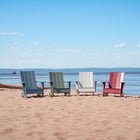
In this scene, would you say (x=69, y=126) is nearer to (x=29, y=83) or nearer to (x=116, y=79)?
(x=29, y=83)

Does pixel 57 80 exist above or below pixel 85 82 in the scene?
above

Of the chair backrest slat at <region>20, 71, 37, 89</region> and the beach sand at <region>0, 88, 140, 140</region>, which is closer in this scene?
the beach sand at <region>0, 88, 140, 140</region>

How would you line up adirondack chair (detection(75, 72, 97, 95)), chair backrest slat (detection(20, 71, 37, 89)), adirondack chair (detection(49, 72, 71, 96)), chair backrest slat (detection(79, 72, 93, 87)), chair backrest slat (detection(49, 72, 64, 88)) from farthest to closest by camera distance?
chair backrest slat (detection(79, 72, 93, 87)), adirondack chair (detection(75, 72, 97, 95)), chair backrest slat (detection(49, 72, 64, 88)), adirondack chair (detection(49, 72, 71, 96)), chair backrest slat (detection(20, 71, 37, 89))

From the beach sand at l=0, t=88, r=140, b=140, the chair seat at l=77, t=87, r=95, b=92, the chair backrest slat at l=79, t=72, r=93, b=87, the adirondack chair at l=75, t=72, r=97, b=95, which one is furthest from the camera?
the chair backrest slat at l=79, t=72, r=93, b=87

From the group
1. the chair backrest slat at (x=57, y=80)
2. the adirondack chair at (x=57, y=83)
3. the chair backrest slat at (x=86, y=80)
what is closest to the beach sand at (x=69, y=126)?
the adirondack chair at (x=57, y=83)

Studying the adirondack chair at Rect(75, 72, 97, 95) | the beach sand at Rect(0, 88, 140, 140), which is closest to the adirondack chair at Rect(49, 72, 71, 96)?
the adirondack chair at Rect(75, 72, 97, 95)

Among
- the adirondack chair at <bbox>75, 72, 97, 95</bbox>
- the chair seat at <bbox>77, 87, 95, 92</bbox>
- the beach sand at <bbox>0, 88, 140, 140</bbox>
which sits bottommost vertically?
the chair seat at <bbox>77, 87, 95, 92</bbox>

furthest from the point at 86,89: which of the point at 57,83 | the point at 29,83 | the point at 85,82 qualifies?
the point at 29,83

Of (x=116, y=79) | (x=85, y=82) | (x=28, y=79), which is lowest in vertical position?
(x=85, y=82)

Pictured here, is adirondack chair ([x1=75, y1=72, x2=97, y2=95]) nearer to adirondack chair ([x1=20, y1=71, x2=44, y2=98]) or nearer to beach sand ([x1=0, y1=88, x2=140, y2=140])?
adirondack chair ([x1=20, y1=71, x2=44, y2=98])

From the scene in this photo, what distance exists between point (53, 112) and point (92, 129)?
1752mm

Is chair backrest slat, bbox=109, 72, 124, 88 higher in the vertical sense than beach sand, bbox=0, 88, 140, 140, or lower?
lower

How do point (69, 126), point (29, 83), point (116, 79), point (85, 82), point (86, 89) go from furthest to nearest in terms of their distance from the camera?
point (85, 82), point (116, 79), point (86, 89), point (29, 83), point (69, 126)

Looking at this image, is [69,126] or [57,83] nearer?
[69,126]
